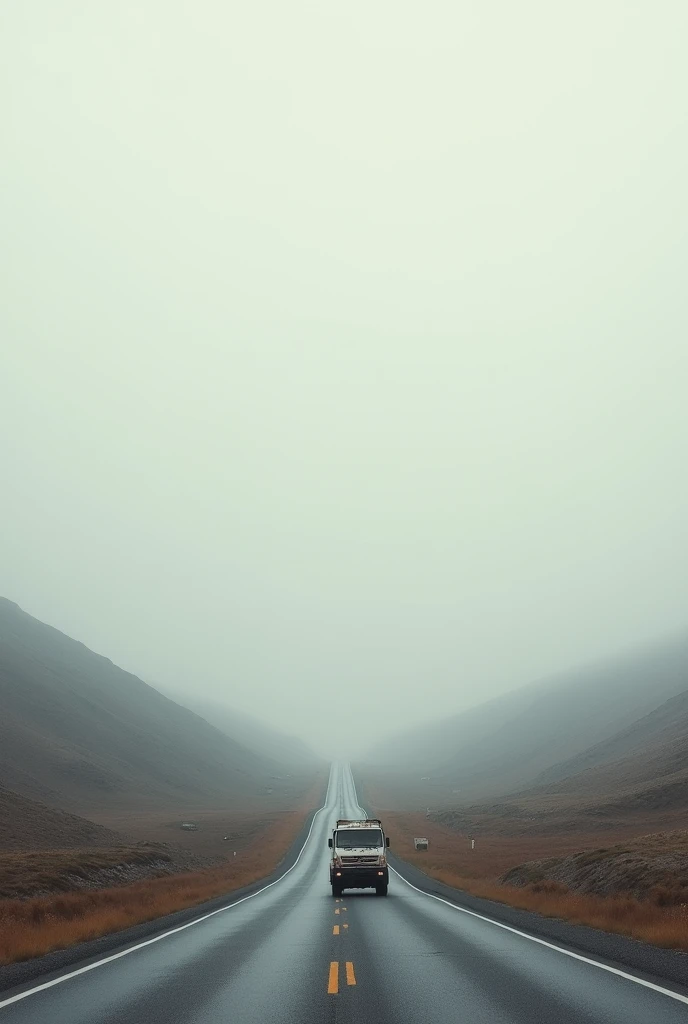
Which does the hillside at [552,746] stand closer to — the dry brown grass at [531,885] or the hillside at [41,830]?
the dry brown grass at [531,885]

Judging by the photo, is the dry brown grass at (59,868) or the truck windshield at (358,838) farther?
the truck windshield at (358,838)

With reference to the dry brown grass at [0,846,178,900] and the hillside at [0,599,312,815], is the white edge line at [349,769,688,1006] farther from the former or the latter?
the hillside at [0,599,312,815]

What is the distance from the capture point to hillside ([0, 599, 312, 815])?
10125 cm

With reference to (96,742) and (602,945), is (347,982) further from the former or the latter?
(96,742)

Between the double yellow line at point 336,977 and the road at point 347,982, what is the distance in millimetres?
39

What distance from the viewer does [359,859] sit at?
3603 centimetres

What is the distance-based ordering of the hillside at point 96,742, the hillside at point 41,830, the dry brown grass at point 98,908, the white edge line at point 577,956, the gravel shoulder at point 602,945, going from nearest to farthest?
the white edge line at point 577,956
the gravel shoulder at point 602,945
the dry brown grass at point 98,908
the hillside at point 41,830
the hillside at point 96,742

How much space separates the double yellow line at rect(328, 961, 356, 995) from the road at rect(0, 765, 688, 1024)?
39 millimetres

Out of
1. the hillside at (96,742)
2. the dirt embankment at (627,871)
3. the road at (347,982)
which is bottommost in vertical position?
the road at (347,982)

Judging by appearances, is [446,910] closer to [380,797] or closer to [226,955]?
[226,955]

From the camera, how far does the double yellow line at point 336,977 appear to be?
14337 millimetres

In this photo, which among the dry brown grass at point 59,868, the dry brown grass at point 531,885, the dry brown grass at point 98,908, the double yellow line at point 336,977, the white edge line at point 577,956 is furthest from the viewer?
the dry brown grass at point 59,868

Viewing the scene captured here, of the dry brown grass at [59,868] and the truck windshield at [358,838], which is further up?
the truck windshield at [358,838]

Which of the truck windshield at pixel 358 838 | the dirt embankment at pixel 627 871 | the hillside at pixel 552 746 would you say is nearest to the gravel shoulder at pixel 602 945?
the dirt embankment at pixel 627 871
